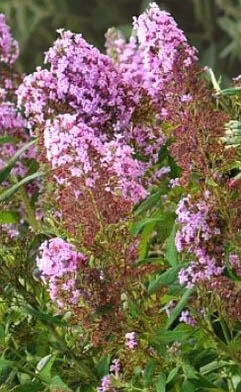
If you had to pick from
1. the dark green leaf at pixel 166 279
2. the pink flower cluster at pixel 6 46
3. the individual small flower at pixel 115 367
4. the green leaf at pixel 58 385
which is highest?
the pink flower cluster at pixel 6 46

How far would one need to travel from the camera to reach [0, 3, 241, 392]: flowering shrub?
42.0 inches

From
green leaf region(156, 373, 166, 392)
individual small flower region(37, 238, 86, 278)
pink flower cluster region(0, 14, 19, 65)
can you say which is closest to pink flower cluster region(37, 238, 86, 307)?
individual small flower region(37, 238, 86, 278)

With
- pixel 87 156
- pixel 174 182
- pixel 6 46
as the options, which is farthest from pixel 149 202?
pixel 6 46

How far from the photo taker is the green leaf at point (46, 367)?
110cm

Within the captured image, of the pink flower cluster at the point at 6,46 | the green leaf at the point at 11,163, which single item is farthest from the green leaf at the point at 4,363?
the pink flower cluster at the point at 6,46

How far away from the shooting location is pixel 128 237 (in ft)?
3.58

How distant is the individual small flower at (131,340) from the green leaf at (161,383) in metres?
0.04

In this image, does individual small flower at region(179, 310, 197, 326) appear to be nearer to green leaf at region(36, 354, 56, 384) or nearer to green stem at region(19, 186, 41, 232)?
green leaf at region(36, 354, 56, 384)

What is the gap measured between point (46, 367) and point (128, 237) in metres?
0.15

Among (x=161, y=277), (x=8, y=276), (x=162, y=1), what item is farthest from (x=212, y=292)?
(x=162, y=1)

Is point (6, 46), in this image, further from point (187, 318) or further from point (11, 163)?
point (187, 318)

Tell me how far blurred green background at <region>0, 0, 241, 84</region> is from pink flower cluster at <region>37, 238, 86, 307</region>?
13.3 feet

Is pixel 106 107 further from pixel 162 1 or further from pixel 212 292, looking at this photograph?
pixel 162 1

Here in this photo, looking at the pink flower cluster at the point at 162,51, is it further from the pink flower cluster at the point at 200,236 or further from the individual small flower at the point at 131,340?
the individual small flower at the point at 131,340
